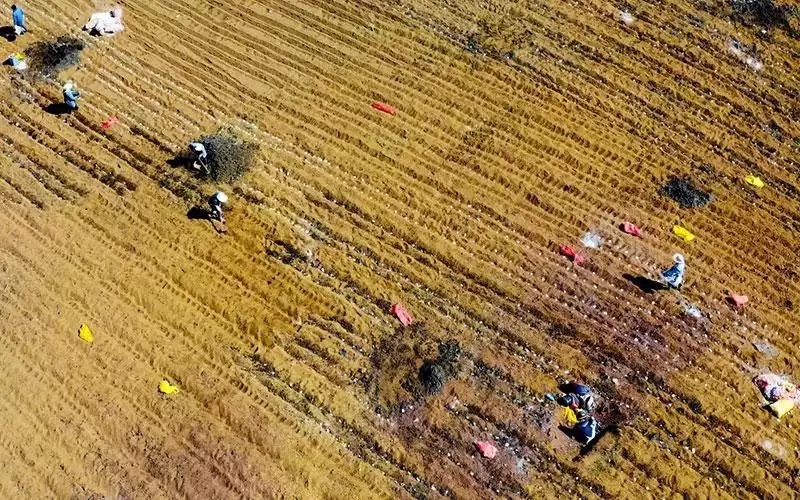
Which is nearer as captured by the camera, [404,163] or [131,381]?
[131,381]

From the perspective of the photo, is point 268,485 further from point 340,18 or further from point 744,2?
point 744,2

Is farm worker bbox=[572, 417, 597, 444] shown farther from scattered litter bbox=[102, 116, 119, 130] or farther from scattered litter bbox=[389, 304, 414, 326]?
scattered litter bbox=[102, 116, 119, 130]

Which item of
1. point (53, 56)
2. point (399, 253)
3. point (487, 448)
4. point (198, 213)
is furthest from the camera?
point (53, 56)

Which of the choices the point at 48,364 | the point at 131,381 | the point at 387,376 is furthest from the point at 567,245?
the point at 48,364

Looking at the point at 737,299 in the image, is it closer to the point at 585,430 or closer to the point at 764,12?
the point at 585,430

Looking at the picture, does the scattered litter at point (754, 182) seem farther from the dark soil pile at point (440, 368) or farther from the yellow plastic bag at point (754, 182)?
the dark soil pile at point (440, 368)

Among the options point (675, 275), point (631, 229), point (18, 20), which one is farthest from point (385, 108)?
point (18, 20)

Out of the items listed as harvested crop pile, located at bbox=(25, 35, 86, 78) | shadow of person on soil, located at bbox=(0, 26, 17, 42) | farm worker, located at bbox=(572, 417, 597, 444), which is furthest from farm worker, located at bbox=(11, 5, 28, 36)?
farm worker, located at bbox=(572, 417, 597, 444)
